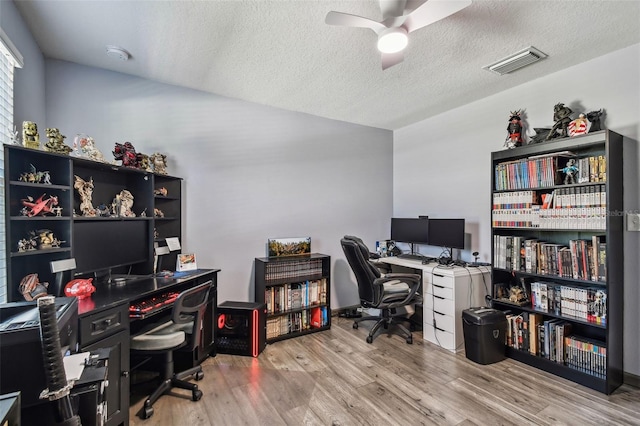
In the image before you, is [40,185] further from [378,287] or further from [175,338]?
[378,287]

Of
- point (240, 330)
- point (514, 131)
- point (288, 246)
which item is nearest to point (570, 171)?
point (514, 131)

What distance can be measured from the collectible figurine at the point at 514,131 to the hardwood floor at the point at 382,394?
2028 millimetres

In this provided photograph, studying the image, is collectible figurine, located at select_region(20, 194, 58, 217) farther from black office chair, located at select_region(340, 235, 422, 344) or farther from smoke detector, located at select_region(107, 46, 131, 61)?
black office chair, located at select_region(340, 235, 422, 344)

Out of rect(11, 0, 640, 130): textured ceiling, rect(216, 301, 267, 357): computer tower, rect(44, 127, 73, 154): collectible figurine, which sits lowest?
rect(216, 301, 267, 357): computer tower

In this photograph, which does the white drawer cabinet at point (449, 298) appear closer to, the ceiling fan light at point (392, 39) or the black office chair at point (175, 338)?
the ceiling fan light at point (392, 39)

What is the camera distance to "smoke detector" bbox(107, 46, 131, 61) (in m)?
2.19

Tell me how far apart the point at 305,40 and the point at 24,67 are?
6.22ft

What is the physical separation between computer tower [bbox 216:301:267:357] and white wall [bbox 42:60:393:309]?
340 mm

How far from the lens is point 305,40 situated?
2090mm

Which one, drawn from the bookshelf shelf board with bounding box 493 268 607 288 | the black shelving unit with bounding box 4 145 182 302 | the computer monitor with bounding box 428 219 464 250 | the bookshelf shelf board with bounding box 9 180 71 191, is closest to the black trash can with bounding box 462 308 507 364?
the bookshelf shelf board with bounding box 493 268 607 288

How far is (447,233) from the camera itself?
3.26 m

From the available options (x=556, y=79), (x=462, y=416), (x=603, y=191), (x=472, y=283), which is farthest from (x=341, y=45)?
(x=462, y=416)

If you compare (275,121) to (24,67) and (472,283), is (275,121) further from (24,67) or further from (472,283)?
(472,283)

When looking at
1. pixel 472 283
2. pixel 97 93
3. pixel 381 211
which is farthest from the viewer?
pixel 381 211
